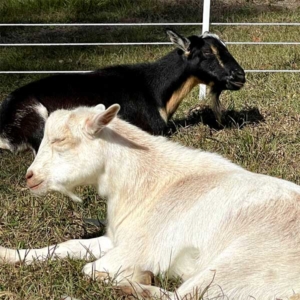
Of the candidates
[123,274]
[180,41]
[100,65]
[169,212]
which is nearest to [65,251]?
[123,274]

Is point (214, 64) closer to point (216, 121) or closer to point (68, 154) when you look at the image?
point (216, 121)

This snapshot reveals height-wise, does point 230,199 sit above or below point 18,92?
above

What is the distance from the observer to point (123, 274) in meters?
4.40

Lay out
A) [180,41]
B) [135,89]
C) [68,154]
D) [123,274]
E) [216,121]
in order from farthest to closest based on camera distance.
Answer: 1. [216,121]
2. [180,41]
3. [135,89]
4. [68,154]
5. [123,274]

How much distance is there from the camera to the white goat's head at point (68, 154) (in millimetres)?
4559

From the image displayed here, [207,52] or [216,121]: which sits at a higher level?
[207,52]

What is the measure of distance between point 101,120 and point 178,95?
11.1 ft

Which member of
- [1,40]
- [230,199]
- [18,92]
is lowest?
[1,40]

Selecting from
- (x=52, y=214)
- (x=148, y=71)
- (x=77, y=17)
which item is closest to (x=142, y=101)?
(x=148, y=71)

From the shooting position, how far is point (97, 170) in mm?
4602

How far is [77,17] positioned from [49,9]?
509 millimetres

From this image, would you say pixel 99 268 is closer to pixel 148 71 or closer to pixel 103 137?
pixel 103 137

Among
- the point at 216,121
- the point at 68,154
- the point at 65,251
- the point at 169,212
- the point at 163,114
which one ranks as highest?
the point at 68,154

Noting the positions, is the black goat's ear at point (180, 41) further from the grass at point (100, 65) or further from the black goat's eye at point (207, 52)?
the grass at point (100, 65)
